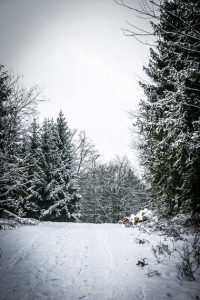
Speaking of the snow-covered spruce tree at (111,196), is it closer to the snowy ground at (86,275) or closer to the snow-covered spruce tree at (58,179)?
the snow-covered spruce tree at (58,179)

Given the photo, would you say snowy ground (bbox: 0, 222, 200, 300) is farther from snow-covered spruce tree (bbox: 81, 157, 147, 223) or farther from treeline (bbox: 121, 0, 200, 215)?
Result: snow-covered spruce tree (bbox: 81, 157, 147, 223)

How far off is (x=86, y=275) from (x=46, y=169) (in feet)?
39.9

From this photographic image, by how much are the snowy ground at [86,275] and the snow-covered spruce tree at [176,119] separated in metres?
2.34

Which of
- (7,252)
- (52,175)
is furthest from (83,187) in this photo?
(7,252)

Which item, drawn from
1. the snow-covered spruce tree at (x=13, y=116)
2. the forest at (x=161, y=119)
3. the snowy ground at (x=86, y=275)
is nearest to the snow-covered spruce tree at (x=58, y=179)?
the forest at (x=161, y=119)

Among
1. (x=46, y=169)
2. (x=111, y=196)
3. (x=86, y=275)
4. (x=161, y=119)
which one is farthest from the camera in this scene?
(x=111, y=196)

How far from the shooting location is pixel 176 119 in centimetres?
518

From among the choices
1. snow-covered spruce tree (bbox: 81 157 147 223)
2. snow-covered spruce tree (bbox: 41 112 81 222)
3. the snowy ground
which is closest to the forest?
the snowy ground

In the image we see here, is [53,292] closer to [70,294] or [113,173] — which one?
[70,294]

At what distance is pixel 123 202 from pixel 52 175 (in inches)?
448

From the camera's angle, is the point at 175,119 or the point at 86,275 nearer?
the point at 86,275

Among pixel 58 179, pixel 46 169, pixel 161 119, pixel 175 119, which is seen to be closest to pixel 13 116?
pixel 161 119

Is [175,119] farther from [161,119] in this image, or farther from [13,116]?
[13,116]

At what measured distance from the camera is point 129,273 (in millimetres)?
3473
